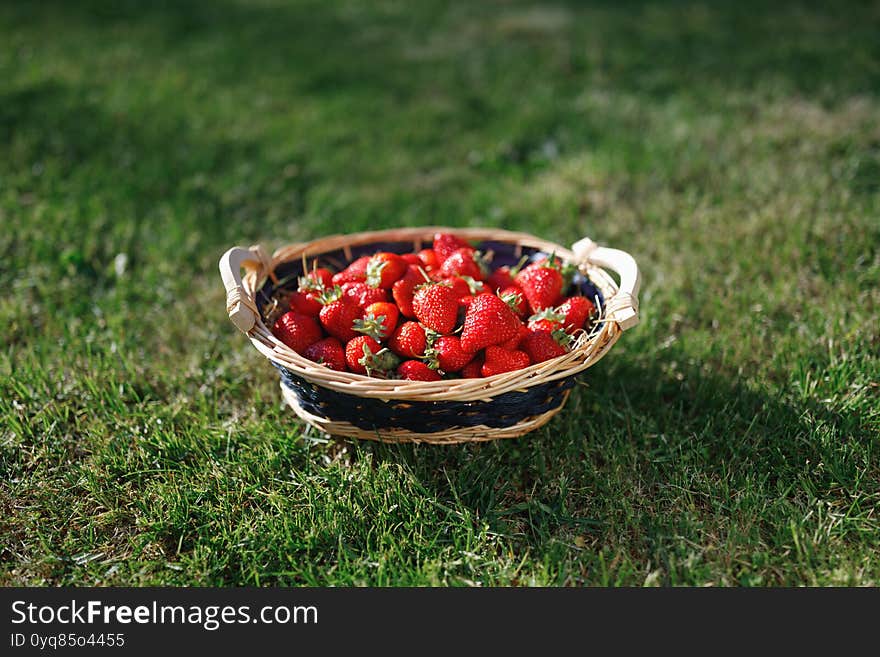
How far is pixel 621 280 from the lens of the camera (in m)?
2.25

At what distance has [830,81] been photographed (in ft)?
16.0

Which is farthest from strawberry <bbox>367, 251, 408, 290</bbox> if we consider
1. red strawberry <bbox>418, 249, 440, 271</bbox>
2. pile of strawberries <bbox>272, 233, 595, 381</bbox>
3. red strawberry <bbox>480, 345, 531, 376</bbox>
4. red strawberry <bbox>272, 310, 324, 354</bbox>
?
red strawberry <bbox>480, 345, 531, 376</bbox>

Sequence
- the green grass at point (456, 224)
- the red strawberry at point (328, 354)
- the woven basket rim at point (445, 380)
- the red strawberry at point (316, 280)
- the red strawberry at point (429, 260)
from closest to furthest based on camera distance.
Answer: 1. the woven basket rim at point (445, 380)
2. the green grass at point (456, 224)
3. the red strawberry at point (328, 354)
4. the red strawberry at point (316, 280)
5. the red strawberry at point (429, 260)

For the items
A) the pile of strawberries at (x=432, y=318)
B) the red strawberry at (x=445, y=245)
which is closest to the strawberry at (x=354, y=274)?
the pile of strawberries at (x=432, y=318)

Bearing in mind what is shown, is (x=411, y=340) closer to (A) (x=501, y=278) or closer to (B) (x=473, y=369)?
(B) (x=473, y=369)

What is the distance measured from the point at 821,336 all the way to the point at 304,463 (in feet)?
6.24

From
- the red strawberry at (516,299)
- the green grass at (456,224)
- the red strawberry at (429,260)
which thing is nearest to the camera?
the green grass at (456,224)

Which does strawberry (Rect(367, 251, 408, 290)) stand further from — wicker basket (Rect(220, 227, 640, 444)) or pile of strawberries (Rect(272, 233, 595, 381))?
wicker basket (Rect(220, 227, 640, 444))

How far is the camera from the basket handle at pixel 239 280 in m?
2.12

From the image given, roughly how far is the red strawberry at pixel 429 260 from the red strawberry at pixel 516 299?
0.86ft

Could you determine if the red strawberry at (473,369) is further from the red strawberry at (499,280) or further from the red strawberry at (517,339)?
the red strawberry at (499,280)

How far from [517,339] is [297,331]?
25.8 inches

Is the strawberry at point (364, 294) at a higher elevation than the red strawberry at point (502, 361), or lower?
higher

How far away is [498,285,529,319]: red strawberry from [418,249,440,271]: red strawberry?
0.26 meters
